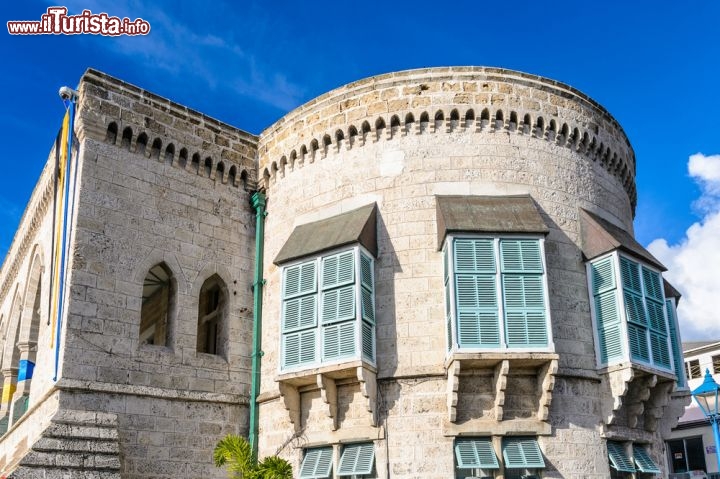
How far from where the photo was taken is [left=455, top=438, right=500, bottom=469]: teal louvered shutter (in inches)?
491

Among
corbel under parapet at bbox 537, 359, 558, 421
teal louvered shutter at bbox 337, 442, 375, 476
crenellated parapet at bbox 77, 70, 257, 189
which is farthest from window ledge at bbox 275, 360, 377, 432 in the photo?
crenellated parapet at bbox 77, 70, 257, 189

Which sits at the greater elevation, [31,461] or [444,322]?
[444,322]

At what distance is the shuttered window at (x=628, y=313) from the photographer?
1338 centimetres

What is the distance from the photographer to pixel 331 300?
44.9 feet

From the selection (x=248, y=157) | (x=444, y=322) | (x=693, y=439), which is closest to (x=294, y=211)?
(x=248, y=157)

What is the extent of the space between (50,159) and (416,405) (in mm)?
10252

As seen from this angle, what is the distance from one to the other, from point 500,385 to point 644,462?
354cm

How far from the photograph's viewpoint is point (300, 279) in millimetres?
14336

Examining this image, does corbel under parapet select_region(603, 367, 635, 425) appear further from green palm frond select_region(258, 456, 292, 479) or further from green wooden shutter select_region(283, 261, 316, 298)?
green palm frond select_region(258, 456, 292, 479)

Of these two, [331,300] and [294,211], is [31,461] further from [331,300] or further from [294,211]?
[294,211]

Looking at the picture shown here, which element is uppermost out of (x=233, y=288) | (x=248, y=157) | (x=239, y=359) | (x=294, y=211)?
(x=248, y=157)

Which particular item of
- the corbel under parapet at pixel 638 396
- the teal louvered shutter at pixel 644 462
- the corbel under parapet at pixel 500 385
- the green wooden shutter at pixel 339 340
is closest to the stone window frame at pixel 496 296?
the corbel under parapet at pixel 500 385

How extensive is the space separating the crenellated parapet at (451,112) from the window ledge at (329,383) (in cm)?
476

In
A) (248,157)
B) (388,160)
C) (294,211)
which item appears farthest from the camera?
(248,157)
